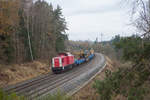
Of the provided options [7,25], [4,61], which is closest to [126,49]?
[7,25]

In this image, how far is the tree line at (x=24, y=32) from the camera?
75.8ft

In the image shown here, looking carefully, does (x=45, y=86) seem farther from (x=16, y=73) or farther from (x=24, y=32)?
(x=24, y=32)

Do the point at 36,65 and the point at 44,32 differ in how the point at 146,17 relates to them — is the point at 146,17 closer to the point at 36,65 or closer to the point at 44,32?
the point at 36,65

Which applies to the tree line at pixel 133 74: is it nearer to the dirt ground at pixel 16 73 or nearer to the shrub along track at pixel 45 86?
the shrub along track at pixel 45 86

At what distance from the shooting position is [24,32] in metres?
31.1

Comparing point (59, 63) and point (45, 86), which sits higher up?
point (59, 63)

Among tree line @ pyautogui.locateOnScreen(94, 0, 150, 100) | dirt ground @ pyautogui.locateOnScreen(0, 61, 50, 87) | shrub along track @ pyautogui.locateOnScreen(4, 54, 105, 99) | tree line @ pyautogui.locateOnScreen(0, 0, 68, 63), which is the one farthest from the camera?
tree line @ pyautogui.locateOnScreen(0, 0, 68, 63)

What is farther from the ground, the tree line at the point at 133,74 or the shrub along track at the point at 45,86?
the tree line at the point at 133,74

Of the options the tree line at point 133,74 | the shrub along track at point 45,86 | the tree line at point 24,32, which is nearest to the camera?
the tree line at point 133,74

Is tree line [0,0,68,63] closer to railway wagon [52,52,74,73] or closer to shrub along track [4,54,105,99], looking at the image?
railway wagon [52,52,74,73]

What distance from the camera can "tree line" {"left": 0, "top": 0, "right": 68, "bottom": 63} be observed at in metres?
23.1

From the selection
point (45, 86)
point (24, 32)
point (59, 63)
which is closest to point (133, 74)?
point (45, 86)

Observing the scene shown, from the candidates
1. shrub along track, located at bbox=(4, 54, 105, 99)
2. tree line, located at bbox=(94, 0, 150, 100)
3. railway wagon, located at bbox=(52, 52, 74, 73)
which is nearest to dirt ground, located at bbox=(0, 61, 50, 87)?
shrub along track, located at bbox=(4, 54, 105, 99)

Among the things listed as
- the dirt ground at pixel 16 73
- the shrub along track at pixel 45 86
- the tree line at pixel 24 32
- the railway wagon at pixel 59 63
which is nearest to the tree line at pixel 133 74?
the shrub along track at pixel 45 86
